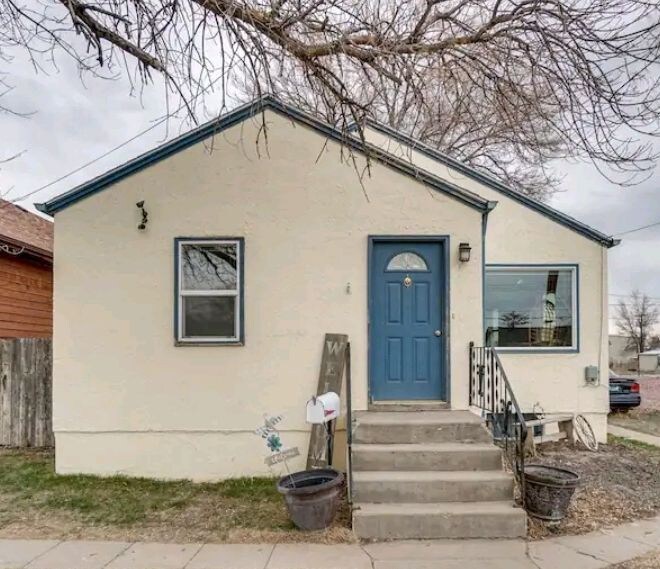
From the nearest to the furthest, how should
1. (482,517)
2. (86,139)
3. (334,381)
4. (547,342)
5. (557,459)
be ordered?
(482,517)
(334,381)
(557,459)
(547,342)
(86,139)

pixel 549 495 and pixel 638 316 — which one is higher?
pixel 549 495

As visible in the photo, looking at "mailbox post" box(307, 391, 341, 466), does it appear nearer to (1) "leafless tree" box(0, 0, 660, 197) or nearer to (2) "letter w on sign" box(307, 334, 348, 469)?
(2) "letter w on sign" box(307, 334, 348, 469)

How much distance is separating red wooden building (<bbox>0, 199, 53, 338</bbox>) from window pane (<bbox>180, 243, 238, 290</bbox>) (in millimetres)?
5324

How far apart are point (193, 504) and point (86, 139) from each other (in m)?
7.26

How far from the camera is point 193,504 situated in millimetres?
5801

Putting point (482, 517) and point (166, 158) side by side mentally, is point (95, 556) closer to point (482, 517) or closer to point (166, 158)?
point (482, 517)

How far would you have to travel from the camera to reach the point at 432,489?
523cm

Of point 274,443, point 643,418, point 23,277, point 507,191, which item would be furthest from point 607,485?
point 23,277

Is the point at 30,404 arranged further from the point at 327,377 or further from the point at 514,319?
the point at 514,319

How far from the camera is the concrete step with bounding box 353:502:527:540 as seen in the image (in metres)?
4.86

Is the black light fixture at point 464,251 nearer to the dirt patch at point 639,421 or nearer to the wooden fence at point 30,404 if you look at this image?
the wooden fence at point 30,404

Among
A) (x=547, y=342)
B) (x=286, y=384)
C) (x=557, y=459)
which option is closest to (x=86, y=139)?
(x=286, y=384)

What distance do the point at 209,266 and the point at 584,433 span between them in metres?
6.33

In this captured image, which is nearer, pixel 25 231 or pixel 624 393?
pixel 25 231
